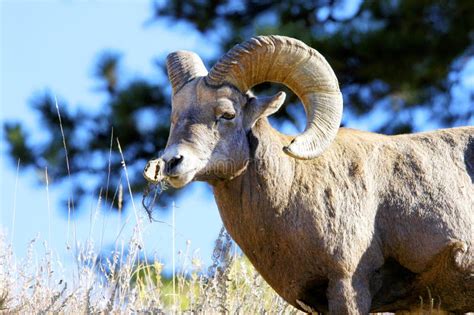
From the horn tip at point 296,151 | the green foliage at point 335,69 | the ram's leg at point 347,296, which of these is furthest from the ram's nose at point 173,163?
the green foliage at point 335,69

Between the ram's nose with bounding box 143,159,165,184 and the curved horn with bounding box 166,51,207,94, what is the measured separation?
0.89 meters

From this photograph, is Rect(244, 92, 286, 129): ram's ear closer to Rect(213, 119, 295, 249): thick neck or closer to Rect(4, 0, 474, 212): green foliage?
Answer: Rect(213, 119, 295, 249): thick neck

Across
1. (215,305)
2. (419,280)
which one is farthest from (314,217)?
(215,305)

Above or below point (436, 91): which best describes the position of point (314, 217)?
below

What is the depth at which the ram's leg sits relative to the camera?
6.72 m

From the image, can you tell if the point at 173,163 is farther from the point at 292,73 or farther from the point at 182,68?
the point at 292,73

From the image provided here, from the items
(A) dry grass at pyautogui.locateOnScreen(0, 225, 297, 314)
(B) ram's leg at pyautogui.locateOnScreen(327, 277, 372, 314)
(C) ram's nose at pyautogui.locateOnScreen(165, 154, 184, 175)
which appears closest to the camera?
(C) ram's nose at pyautogui.locateOnScreen(165, 154, 184, 175)

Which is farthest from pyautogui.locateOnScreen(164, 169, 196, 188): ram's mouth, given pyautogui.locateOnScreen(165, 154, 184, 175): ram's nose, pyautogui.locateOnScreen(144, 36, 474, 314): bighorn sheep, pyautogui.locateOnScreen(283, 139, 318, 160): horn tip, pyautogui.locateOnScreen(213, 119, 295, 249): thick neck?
pyautogui.locateOnScreen(283, 139, 318, 160): horn tip

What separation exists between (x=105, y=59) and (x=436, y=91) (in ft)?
14.5

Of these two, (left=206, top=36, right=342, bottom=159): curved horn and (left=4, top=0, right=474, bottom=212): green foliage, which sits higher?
(left=4, top=0, right=474, bottom=212): green foliage

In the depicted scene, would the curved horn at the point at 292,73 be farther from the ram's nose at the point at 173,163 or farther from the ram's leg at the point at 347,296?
the ram's leg at the point at 347,296

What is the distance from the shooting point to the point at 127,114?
48.8 feet

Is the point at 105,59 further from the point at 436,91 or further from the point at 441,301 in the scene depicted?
the point at 441,301

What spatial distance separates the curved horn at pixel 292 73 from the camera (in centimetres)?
692
